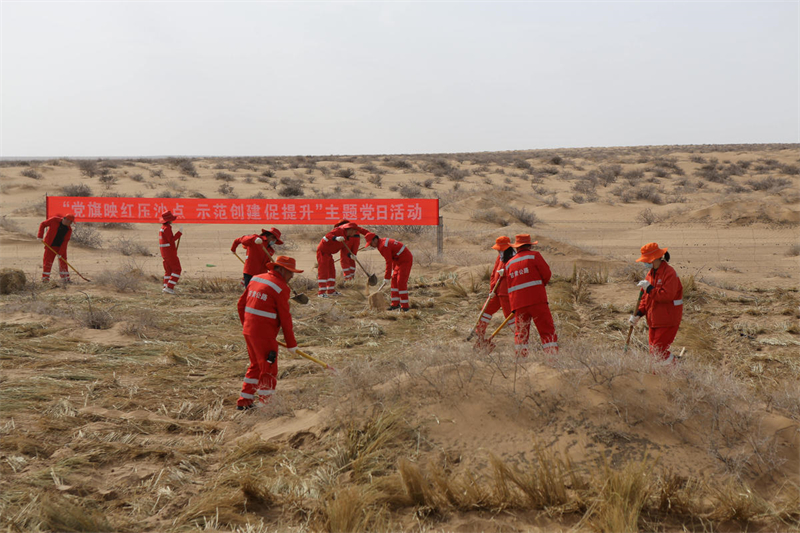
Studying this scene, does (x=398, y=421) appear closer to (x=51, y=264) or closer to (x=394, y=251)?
(x=394, y=251)

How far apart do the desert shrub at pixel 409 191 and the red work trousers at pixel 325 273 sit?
17799mm

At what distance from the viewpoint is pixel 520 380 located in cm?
526

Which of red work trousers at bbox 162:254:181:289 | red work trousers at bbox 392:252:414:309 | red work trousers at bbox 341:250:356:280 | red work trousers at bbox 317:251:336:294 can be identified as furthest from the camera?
red work trousers at bbox 341:250:356:280

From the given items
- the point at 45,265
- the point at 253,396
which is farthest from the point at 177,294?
the point at 253,396

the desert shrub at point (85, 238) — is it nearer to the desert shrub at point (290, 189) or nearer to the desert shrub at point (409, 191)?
the desert shrub at point (290, 189)

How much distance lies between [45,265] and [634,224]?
1947 centimetres

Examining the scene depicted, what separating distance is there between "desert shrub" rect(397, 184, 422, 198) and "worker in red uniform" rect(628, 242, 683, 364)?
2374 centimetres

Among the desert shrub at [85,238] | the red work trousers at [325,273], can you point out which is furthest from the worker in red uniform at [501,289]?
the desert shrub at [85,238]

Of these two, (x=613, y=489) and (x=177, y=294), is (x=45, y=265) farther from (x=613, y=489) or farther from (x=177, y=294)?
(x=613, y=489)

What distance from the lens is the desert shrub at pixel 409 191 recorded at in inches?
1219

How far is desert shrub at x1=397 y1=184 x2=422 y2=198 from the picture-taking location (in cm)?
3097

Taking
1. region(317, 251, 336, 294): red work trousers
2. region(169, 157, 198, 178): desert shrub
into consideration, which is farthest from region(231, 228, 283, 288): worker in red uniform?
region(169, 157, 198, 178): desert shrub

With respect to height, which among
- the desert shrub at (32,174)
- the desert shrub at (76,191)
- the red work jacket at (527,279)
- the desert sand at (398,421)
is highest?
the desert shrub at (32,174)

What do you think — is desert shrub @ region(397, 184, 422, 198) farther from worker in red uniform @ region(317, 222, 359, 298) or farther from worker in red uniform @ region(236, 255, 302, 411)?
worker in red uniform @ region(236, 255, 302, 411)
